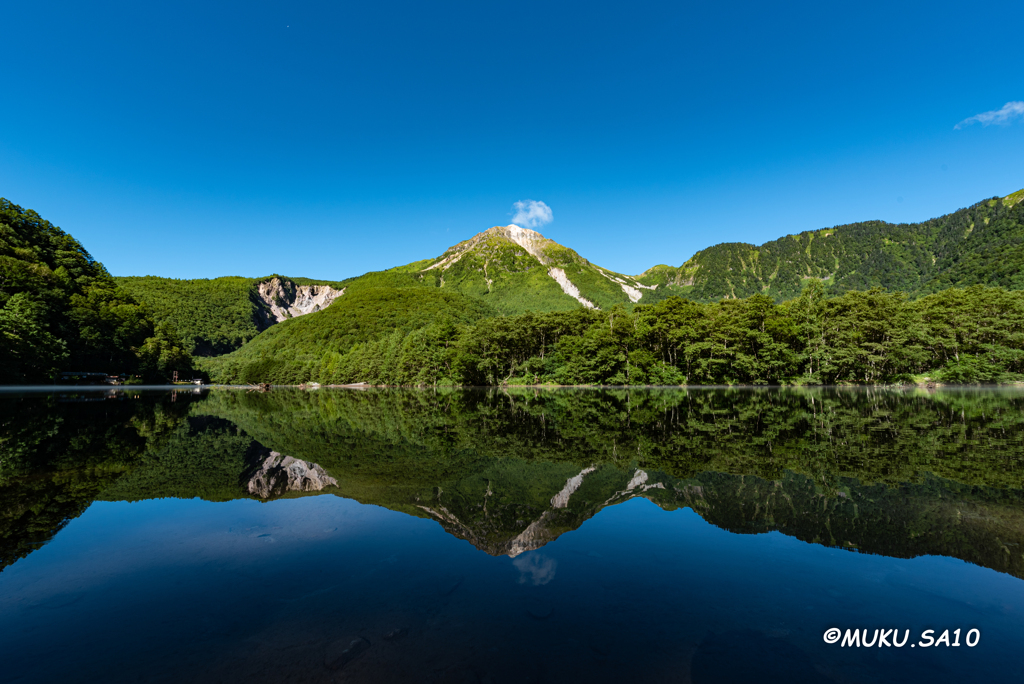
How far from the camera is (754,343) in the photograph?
6238cm

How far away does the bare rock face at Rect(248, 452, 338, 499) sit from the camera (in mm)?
9008

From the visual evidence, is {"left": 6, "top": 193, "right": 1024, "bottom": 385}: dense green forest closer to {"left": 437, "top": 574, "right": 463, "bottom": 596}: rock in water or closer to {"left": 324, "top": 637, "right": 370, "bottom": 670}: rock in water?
{"left": 437, "top": 574, "right": 463, "bottom": 596}: rock in water

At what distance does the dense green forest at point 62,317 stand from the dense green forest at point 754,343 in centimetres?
5387

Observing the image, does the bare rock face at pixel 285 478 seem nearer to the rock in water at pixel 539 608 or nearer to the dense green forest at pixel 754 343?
the rock in water at pixel 539 608

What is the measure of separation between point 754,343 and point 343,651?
6928 centimetres

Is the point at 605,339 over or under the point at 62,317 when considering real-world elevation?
under

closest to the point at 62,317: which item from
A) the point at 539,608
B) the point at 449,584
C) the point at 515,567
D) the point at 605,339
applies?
the point at 605,339

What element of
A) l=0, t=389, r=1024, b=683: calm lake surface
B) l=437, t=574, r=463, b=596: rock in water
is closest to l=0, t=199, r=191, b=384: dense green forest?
l=0, t=389, r=1024, b=683: calm lake surface

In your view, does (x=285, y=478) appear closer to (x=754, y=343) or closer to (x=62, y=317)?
(x=754, y=343)

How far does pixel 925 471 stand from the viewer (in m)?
9.20

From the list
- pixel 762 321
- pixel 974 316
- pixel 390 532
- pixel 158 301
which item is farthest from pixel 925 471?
pixel 158 301

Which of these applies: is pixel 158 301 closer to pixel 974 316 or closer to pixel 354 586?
pixel 354 586

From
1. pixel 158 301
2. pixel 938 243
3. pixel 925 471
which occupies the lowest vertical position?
pixel 925 471

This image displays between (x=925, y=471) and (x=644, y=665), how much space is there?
9818 millimetres
